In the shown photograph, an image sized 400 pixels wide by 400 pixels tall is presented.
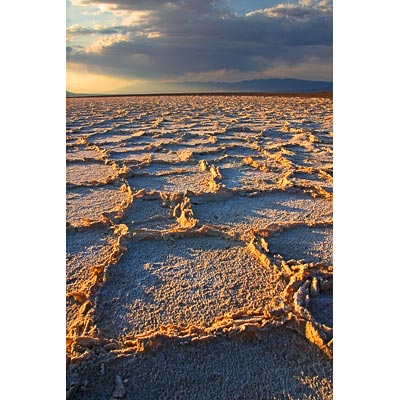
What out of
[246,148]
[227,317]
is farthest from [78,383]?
[246,148]

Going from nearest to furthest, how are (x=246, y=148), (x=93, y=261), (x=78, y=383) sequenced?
(x=78, y=383)
(x=93, y=261)
(x=246, y=148)

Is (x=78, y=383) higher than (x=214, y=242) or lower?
lower
